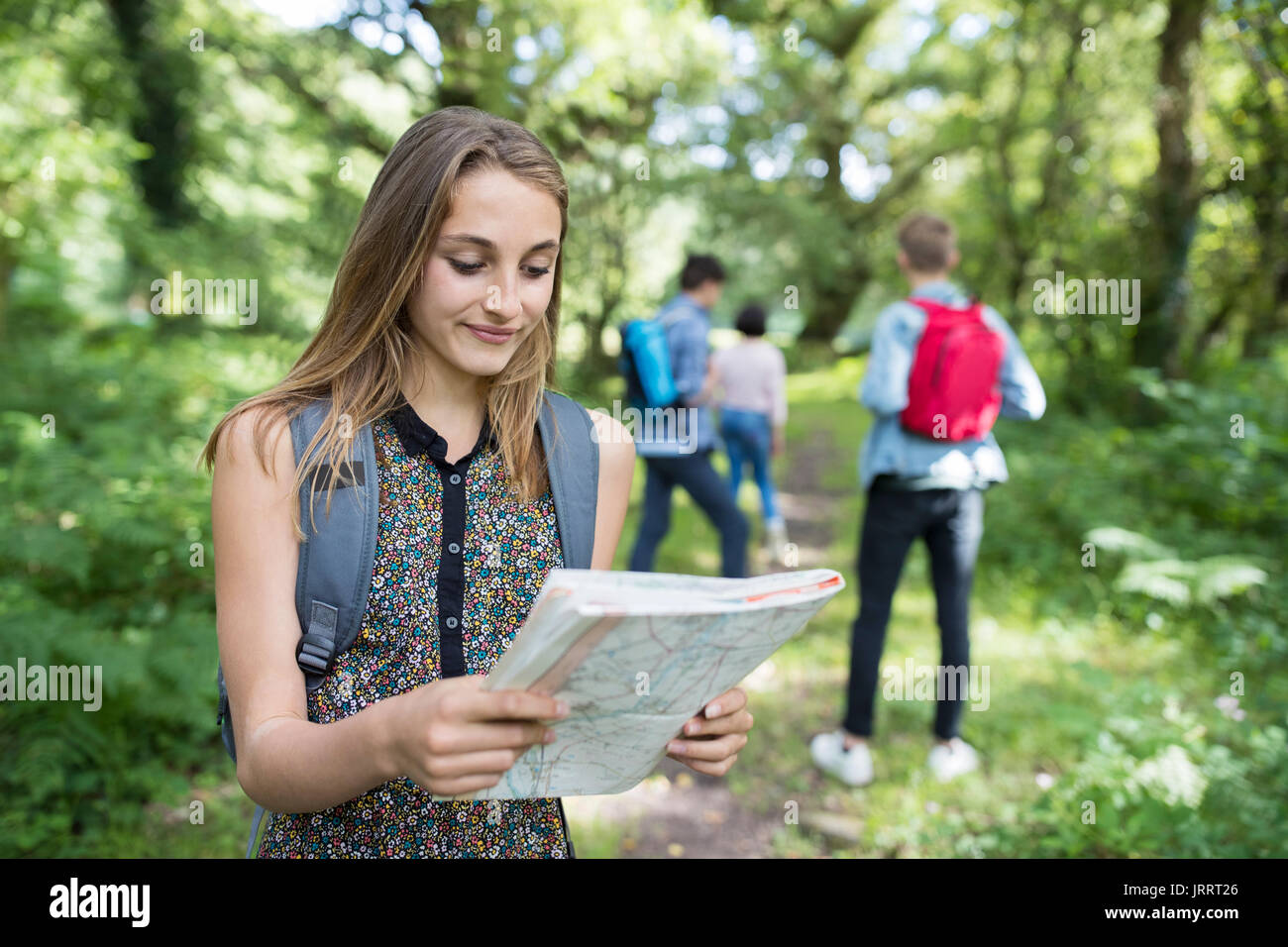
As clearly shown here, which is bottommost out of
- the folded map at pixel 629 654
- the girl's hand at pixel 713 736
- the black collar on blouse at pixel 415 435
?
the girl's hand at pixel 713 736

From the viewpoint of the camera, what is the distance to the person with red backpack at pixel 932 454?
377 cm

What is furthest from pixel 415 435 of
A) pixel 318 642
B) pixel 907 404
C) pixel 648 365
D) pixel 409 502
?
pixel 648 365

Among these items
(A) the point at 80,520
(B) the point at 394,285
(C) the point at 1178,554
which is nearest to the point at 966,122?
(C) the point at 1178,554

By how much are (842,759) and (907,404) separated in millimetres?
1676

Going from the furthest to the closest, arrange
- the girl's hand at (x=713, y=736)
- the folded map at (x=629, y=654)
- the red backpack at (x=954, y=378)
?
the red backpack at (x=954, y=378), the girl's hand at (x=713, y=736), the folded map at (x=629, y=654)

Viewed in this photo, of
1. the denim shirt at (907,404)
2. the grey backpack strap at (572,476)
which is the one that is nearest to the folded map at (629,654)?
the grey backpack strap at (572,476)

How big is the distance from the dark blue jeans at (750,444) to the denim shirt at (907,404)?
3149mm

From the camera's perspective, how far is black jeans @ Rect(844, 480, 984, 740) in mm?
3854

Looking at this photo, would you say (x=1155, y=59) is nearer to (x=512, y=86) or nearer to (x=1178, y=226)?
(x=1178, y=226)

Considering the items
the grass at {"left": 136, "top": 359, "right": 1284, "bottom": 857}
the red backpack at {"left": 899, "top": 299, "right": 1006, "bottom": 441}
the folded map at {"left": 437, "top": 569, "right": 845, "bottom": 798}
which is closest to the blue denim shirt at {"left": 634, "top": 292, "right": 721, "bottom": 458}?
the grass at {"left": 136, "top": 359, "right": 1284, "bottom": 857}

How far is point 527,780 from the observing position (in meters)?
1.17

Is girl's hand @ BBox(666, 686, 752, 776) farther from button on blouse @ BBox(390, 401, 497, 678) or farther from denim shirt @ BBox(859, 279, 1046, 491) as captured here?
denim shirt @ BBox(859, 279, 1046, 491)

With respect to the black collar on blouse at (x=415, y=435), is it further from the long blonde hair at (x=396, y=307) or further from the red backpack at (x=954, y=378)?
the red backpack at (x=954, y=378)
